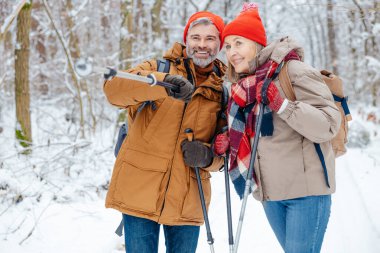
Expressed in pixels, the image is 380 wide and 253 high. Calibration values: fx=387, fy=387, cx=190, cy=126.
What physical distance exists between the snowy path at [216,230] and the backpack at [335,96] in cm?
230

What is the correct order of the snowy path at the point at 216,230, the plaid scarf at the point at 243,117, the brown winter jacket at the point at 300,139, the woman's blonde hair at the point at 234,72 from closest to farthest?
the brown winter jacket at the point at 300,139, the plaid scarf at the point at 243,117, the woman's blonde hair at the point at 234,72, the snowy path at the point at 216,230

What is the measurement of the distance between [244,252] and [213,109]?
235 centimetres

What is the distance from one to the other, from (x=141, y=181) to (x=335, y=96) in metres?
1.40

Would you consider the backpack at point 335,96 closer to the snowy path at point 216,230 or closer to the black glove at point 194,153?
the black glove at point 194,153

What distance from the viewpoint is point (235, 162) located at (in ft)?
8.94

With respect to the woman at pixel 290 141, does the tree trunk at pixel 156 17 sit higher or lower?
higher

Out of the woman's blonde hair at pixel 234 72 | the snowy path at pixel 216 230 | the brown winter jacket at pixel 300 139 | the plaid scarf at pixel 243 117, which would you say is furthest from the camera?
the snowy path at pixel 216 230

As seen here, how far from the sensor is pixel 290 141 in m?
2.39

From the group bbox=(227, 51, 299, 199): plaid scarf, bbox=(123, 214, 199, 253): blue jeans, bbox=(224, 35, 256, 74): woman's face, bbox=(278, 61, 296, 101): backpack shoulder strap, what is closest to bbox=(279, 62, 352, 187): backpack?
bbox=(278, 61, 296, 101): backpack shoulder strap

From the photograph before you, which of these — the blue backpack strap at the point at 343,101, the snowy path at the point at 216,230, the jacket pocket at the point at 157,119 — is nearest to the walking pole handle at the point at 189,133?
the jacket pocket at the point at 157,119

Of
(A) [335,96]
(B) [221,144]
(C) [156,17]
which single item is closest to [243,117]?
(B) [221,144]

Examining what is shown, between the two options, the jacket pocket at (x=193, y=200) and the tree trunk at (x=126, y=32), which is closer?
the jacket pocket at (x=193, y=200)

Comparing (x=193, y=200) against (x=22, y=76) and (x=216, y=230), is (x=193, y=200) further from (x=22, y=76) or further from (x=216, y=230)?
(x=22, y=76)

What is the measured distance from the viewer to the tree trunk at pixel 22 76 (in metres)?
Answer: 7.45
